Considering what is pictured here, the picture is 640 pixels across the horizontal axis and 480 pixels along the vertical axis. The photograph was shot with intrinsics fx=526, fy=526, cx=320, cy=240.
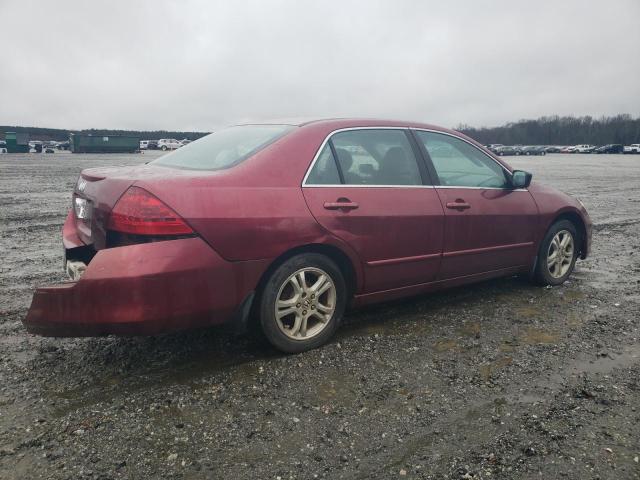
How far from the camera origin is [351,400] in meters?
2.94

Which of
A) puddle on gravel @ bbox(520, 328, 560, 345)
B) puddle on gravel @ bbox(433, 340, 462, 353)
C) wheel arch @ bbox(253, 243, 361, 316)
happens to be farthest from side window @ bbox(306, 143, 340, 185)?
puddle on gravel @ bbox(520, 328, 560, 345)

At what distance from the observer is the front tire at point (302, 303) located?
333 centimetres

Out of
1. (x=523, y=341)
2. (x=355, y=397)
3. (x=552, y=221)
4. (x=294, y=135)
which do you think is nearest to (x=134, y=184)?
(x=294, y=135)

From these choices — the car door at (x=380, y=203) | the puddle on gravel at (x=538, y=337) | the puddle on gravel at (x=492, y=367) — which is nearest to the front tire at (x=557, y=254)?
the puddle on gravel at (x=538, y=337)

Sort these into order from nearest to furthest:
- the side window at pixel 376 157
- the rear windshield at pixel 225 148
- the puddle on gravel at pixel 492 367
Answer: the puddle on gravel at pixel 492 367
the rear windshield at pixel 225 148
the side window at pixel 376 157

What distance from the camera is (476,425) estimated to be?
8.84ft

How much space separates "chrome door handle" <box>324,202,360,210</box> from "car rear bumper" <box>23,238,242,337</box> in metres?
0.89

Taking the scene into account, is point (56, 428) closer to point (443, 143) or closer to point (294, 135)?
point (294, 135)

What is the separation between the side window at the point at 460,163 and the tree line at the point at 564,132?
11483cm

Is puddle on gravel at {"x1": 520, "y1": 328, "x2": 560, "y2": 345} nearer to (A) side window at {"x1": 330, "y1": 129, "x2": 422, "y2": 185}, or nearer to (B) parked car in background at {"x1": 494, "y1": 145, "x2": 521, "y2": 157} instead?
(A) side window at {"x1": 330, "y1": 129, "x2": 422, "y2": 185}

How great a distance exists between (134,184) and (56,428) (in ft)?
4.38

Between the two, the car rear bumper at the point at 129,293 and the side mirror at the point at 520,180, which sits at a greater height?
the side mirror at the point at 520,180

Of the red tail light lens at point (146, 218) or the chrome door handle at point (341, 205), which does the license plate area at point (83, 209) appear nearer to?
the red tail light lens at point (146, 218)

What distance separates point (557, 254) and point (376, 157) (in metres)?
2.46
